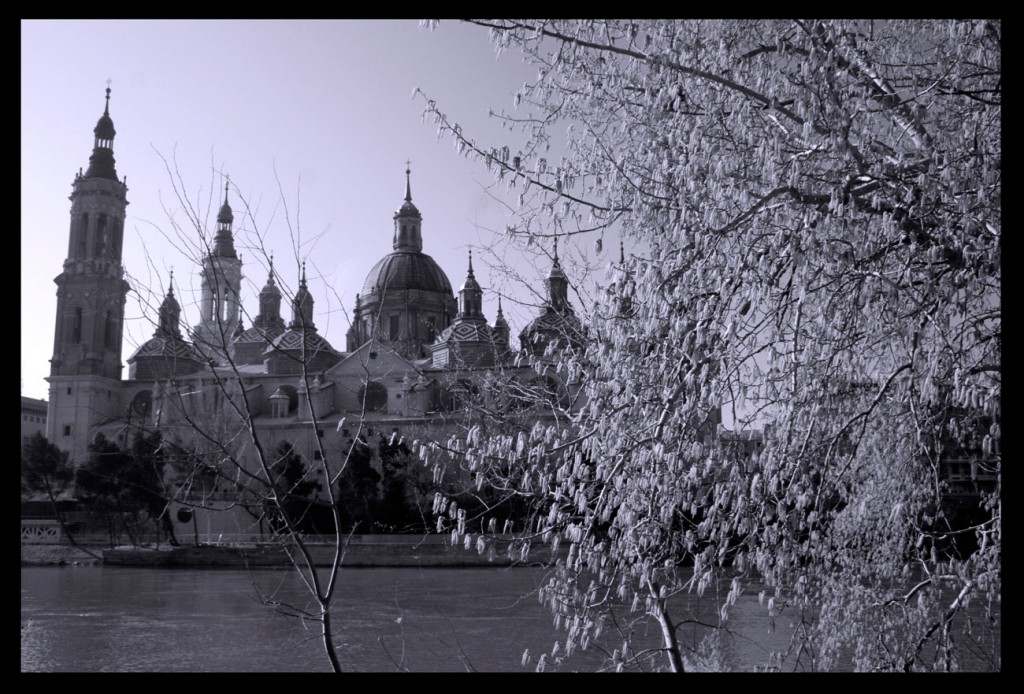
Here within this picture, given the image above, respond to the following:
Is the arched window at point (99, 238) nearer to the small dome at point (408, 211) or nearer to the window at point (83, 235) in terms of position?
the window at point (83, 235)

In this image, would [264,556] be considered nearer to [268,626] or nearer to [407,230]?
[268,626]

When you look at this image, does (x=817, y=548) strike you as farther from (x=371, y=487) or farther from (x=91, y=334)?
(x=91, y=334)

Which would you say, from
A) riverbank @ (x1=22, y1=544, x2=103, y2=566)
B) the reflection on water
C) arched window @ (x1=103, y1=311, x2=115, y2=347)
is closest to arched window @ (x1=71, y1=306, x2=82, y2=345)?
arched window @ (x1=103, y1=311, x2=115, y2=347)

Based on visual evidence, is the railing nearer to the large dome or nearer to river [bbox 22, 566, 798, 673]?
river [bbox 22, 566, 798, 673]

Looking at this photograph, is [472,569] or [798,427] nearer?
[798,427]

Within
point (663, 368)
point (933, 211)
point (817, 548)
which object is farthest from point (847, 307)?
point (817, 548)

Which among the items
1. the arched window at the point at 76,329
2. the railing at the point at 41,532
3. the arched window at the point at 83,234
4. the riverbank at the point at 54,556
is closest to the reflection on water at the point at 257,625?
the riverbank at the point at 54,556
